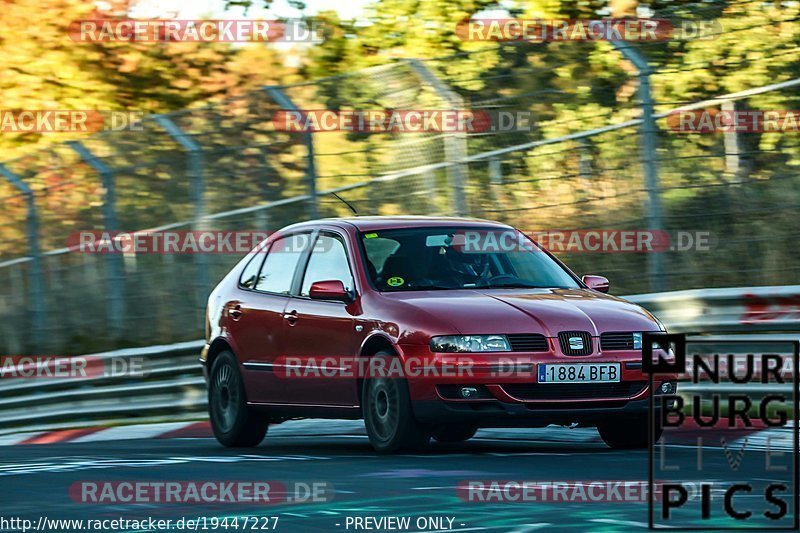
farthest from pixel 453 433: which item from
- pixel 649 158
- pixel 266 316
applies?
pixel 649 158

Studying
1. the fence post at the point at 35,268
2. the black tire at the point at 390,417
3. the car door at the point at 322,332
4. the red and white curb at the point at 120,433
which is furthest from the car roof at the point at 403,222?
the fence post at the point at 35,268

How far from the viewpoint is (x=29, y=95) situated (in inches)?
1227

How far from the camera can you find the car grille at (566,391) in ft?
32.6

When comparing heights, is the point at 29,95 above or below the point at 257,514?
below

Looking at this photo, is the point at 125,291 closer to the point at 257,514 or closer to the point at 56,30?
the point at 257,514

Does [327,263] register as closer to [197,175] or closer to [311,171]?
[311,171]

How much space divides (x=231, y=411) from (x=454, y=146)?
400 centimetres

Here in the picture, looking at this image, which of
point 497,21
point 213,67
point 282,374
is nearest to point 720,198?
point 282,374

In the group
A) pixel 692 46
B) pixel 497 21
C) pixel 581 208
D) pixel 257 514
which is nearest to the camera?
pixel 257 514

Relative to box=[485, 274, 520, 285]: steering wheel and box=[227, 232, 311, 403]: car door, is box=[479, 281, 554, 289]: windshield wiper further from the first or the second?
box=[227, 232, 311, 403]: car door

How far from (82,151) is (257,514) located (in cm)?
1134

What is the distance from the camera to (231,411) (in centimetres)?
1226

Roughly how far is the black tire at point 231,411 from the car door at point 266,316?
0.38ft

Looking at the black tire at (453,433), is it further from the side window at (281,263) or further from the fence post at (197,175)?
the fence post at (197,175)
